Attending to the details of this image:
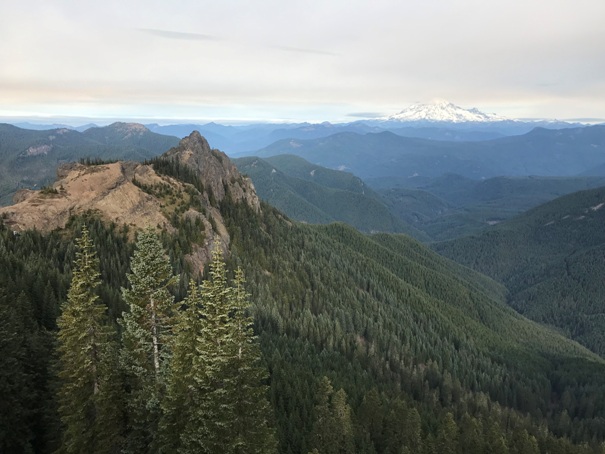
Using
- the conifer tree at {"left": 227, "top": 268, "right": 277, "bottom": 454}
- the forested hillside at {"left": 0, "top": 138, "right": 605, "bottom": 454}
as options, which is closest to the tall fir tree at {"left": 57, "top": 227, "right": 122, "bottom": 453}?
the forested hillside at {"left": 0, "top": 138, "right": 605, "bottom": 454}

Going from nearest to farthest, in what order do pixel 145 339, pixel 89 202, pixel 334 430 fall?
1. pixel 145 339
2. pixel 334 430
3. pixel 89 202

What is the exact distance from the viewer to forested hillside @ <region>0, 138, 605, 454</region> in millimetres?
45156

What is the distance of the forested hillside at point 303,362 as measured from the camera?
45156mm

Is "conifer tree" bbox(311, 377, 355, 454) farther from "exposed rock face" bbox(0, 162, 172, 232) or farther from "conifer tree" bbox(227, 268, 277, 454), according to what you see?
"exposed rock face" bbox(0, 162, 172, 232)

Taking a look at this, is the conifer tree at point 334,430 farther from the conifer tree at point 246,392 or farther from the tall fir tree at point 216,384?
the tall fir tree at point 216,384

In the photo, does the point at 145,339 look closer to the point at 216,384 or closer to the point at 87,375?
the point at 87,375

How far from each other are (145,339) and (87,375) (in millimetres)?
5675

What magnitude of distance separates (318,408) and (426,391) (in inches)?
3441

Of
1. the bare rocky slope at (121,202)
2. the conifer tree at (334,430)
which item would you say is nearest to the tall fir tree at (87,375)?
the conifer tree at (334,430)

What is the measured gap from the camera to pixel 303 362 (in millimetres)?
109188

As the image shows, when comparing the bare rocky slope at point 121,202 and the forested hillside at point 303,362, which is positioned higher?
the bare rocky slope at point 121,202

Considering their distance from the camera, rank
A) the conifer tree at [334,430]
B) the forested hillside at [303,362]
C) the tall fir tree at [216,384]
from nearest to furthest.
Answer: the tall fir tree at [216,384] → the forested hillside at [303,362] → the conifer tree at [334,430]

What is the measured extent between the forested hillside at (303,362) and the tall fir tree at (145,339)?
69 centimetres

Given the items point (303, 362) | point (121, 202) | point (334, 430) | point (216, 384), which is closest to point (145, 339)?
point (216, 384)
